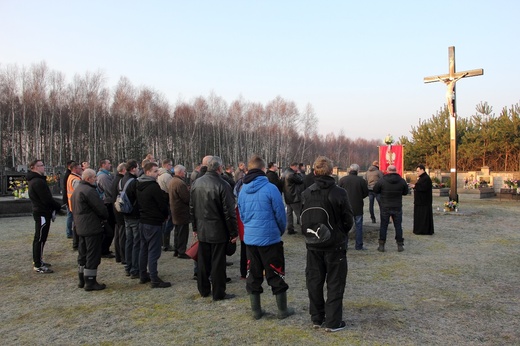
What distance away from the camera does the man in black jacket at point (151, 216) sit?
6.01 meters

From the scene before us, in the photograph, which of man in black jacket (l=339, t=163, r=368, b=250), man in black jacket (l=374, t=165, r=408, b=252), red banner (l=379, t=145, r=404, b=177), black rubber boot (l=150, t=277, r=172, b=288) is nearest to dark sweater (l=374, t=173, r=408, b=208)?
man in black jacket (l=374, t=165, r=408, b=252)

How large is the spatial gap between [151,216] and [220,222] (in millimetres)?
1275

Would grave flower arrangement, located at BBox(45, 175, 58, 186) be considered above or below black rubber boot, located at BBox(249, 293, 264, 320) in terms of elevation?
above

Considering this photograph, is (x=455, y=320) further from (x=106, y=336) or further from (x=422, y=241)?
(x=422, y=241)

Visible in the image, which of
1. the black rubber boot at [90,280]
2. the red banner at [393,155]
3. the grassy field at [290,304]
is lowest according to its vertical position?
the grassy field at [290,304]

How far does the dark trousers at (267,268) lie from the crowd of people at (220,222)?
0.01 meters

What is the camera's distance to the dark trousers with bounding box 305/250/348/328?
13.8 ft

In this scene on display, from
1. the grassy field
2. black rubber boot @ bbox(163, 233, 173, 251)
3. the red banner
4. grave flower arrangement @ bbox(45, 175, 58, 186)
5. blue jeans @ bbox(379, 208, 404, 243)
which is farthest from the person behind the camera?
the red banner

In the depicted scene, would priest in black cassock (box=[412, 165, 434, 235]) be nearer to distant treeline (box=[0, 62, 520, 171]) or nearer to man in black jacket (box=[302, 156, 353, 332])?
man in black jacket (box=[302, 156, 353, 332])

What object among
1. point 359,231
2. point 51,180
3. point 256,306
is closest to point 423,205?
point 359,231

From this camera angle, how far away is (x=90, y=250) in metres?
5.94

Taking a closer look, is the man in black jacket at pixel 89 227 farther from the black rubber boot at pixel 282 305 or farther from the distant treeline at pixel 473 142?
the distant treeline at pixel 473 142

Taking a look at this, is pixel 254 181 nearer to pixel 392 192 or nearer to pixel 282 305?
pixel 282 305

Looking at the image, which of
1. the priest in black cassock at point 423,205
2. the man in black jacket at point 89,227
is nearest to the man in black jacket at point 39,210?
the man in black jacket at point 89,227
